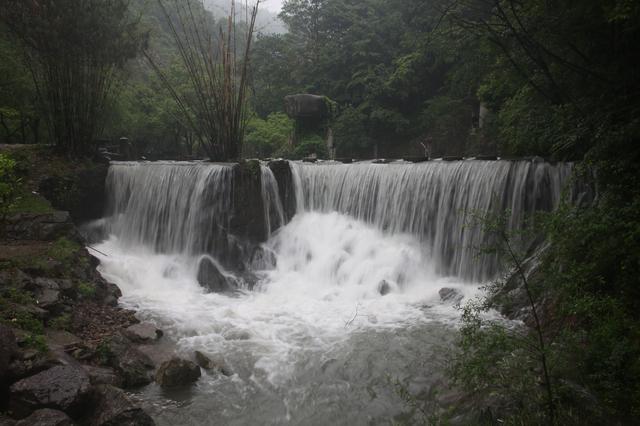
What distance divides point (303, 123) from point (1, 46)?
1343 cm

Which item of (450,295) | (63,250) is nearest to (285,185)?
(450,295)

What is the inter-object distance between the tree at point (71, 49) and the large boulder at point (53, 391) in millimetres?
9502

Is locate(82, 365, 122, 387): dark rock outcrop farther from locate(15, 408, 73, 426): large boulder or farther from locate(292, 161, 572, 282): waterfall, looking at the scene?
locate(292, 161, 572, 282): waterfall

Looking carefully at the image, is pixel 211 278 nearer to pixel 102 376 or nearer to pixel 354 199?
pixel 354 199

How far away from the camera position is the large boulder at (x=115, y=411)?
14.3ft

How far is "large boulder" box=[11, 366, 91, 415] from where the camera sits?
4.29 meters

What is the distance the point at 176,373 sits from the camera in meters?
5.70

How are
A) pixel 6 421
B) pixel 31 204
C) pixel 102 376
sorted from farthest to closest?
pixel 31 204 < pixel 102 376 < pixel 6 421

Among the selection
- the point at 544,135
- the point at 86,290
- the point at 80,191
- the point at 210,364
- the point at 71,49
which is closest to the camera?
the point at 210,364

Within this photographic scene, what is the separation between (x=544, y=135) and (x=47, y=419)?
8700 mm

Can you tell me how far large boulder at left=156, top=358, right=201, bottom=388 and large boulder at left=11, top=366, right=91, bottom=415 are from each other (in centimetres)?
111

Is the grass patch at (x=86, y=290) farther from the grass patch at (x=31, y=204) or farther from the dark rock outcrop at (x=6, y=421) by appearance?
the dark rock outcrop at (x=6, y=421)

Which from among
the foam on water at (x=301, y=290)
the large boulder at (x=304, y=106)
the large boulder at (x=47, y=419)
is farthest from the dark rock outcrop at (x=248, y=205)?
the large boulder at (x=304, y=106)

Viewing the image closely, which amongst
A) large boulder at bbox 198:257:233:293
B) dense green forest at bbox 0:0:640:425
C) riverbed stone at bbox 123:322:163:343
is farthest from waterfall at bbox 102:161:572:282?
riverbed stone at bbox 123:322:163:343
